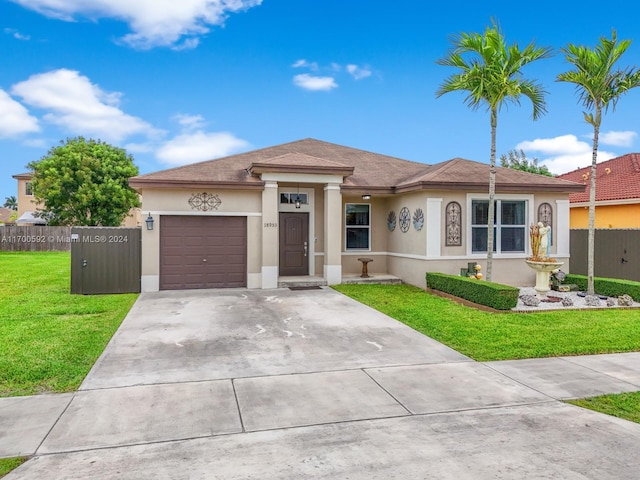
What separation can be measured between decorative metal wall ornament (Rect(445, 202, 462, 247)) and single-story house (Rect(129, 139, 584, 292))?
29 millimetres

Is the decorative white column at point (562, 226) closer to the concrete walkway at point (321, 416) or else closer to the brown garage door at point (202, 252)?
the concrete walkway at point (321, 416)

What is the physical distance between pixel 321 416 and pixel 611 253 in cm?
1298

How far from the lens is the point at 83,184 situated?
25781 millimetres

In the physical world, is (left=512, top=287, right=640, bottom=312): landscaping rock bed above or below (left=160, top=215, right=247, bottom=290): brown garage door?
below

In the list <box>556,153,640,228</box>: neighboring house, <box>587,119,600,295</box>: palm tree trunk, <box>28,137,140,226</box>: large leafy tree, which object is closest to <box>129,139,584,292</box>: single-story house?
<box>587,119,600,295</box>: palm tree trunk

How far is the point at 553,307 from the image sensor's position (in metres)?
9.66

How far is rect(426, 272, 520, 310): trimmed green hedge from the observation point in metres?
9.01

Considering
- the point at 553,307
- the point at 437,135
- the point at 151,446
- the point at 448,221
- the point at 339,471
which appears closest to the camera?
the point at 339,471

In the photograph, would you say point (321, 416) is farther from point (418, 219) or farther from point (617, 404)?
point (418, 219)

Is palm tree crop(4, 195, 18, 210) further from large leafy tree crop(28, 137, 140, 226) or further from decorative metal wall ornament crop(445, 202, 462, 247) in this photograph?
decorative metal wall ornament crop(445, 202, 462, 247)

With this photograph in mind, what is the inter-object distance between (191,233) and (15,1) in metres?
9.49

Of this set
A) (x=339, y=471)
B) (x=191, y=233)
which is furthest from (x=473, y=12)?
(x=339, y=471)

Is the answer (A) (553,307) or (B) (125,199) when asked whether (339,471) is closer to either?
(A) (553,307)

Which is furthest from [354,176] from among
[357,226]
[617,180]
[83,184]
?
[83,184]
